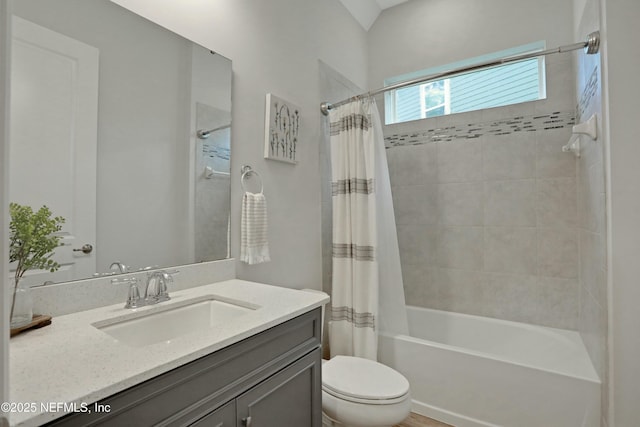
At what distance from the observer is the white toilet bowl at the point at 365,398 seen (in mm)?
1342

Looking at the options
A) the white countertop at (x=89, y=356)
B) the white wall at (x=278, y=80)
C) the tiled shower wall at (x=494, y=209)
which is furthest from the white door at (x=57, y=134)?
the tiled shower wall at (x=494, y=209)

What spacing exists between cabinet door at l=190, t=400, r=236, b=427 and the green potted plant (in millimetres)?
548

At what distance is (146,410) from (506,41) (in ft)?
10.0

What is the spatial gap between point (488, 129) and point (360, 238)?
1410 mm

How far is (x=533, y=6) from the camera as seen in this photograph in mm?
2287

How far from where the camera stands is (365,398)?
1.36m

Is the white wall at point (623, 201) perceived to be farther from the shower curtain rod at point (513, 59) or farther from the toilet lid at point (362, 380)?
the toilet lid at point (362, 380)

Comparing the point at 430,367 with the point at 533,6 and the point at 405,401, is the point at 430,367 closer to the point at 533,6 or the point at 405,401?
the point at 405,401

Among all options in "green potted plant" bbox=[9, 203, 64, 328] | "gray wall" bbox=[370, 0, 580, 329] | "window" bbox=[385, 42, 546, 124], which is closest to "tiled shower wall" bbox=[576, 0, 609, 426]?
"gray wall" bbox=[370, 0, 580, 329]

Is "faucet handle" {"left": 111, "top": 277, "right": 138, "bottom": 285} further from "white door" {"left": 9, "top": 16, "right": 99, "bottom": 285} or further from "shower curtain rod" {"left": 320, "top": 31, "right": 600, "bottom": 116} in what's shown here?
"shower curtain rod" {"left": 320, "top": 31, "right": 600, "bottom": 116}

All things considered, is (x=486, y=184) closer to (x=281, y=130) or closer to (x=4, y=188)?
(x=281, y=130)

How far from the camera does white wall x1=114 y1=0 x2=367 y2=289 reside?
1500mm

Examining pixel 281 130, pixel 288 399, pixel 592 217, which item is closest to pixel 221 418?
pixel 288 399

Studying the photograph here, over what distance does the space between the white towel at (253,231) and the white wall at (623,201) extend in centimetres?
158
